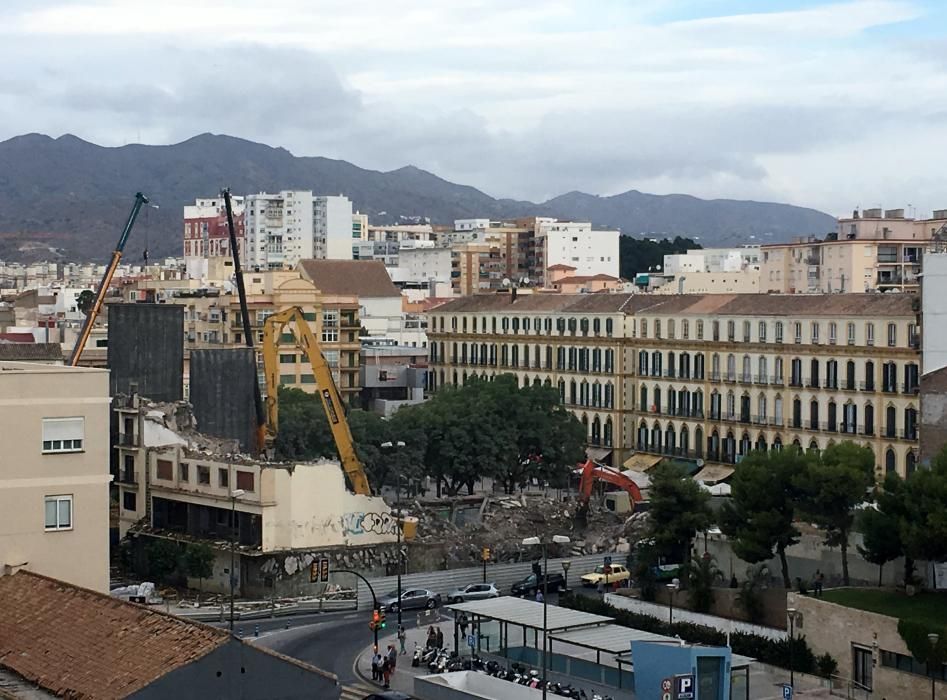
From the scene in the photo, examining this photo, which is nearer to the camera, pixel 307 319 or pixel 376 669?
pixel 376 669

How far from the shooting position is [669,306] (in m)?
104

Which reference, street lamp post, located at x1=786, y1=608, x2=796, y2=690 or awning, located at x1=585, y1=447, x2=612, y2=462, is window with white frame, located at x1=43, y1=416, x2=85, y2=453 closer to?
street lamp post, located at x1=786, y1=608, x2=796, y2=690

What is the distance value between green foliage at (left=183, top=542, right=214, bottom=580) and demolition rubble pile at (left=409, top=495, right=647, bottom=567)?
9542mm

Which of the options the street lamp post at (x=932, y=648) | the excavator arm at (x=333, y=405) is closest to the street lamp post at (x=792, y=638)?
the street lamp post at (x=932, y=648)

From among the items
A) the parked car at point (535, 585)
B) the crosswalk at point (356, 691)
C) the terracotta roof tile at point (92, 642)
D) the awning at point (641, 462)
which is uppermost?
the terracotta roof tile at point (92, 642)

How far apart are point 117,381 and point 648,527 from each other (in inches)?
1085

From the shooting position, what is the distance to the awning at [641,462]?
100812 mm

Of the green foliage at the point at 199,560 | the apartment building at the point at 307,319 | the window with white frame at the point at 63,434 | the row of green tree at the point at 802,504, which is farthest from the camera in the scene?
the apartment building at the point at 307,319

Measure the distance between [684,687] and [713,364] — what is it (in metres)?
52.4

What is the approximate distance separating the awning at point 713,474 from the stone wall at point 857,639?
36.6 metres

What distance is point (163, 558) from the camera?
232 ft

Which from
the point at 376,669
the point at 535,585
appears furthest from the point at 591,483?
the point at 376,669

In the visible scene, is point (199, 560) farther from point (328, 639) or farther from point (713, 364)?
point (713, 364)

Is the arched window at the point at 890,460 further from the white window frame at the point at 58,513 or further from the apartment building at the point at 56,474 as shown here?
the white window frame at the point at 58,513
